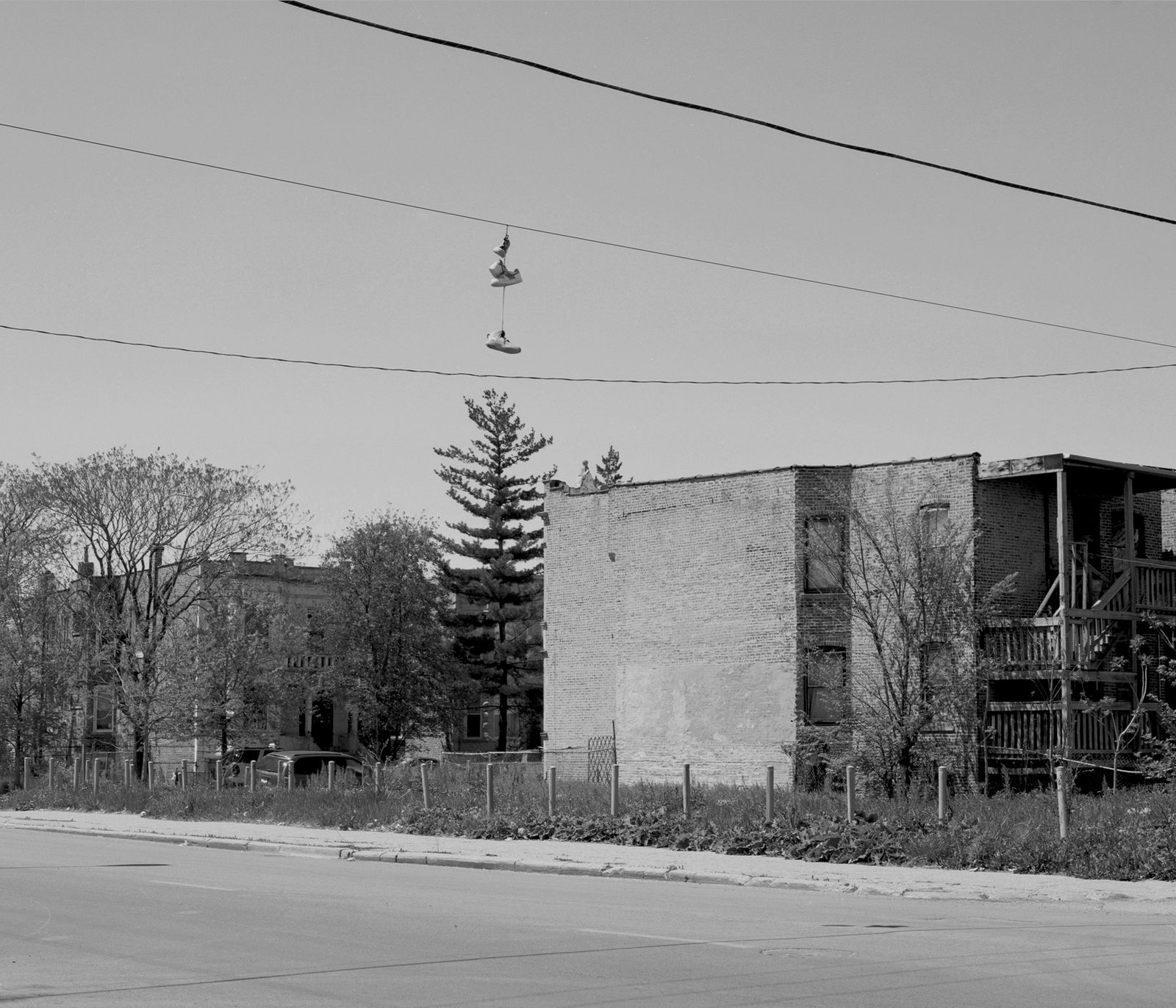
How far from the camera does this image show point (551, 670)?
43.2 metres

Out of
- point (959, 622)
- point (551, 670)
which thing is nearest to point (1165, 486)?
point (959, 622)

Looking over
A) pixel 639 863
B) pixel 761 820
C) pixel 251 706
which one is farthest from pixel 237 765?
pixel 639 863

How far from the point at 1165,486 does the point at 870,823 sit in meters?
19.1

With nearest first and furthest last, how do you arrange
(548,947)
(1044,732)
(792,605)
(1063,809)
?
(548,947) → (1063,809) → (1044,732) → (792,605)

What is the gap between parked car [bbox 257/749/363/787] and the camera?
38.2 metres

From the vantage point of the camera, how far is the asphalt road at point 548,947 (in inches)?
360

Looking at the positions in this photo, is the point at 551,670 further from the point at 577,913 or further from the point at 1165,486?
the point at 577,913

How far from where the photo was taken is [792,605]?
119ft

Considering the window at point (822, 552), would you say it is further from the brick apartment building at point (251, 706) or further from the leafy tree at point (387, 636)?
the leafy tree at point (387, 636)

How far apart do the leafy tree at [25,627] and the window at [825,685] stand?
26.9 m

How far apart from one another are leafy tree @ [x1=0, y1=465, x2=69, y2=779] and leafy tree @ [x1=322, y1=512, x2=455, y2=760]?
1829 centimetres

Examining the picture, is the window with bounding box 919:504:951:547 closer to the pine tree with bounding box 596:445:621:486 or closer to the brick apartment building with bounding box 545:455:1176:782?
the brick apartment building with bounding box 545:455:1176:782

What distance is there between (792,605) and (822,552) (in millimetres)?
2516

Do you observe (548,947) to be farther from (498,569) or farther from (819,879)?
(498,569)
